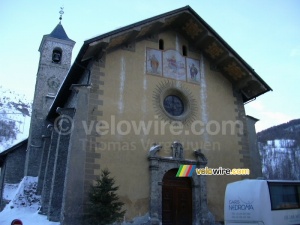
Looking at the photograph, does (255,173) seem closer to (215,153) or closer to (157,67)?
(215,153)

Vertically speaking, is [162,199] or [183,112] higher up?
[183,112]

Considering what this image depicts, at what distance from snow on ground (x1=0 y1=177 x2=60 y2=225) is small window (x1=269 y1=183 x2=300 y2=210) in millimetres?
9588

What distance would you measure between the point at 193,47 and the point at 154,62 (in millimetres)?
2581

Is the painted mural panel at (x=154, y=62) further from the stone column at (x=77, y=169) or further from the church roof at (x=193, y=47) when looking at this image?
the stone column at (x=77, y=169)

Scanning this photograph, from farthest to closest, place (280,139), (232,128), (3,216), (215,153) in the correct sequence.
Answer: (280,139) → (3,216) → (232,128) → (215,153)

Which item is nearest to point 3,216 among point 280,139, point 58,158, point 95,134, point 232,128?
point 58,158

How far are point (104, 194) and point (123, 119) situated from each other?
3.26 meters

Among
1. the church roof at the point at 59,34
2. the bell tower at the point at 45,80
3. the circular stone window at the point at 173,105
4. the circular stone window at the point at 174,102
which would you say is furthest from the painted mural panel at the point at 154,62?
the church roof at the point at 59,34

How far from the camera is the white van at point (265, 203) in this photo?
8.55 metres

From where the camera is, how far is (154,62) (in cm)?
1468

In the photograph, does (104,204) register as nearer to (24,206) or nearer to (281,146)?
(24,206)

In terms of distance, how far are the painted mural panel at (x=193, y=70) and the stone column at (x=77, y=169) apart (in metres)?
5.15

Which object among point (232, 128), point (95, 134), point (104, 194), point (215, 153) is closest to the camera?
point (104, 194)

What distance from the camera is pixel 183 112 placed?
14766 millimetres
